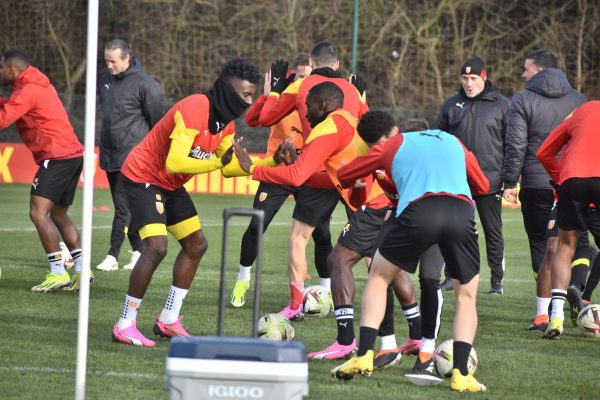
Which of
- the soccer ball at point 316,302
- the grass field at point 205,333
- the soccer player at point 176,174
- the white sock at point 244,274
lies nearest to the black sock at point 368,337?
the grass field at point 205,333

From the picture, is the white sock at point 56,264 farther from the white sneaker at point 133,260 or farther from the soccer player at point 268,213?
the white sneaker at point 133,260

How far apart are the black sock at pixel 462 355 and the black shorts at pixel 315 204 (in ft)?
9.11

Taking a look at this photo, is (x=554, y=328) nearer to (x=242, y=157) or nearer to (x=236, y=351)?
(x=242, y=157)

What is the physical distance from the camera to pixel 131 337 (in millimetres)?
8562

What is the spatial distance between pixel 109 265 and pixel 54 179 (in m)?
2.01

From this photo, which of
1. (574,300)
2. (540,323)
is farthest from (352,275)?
(574,300)

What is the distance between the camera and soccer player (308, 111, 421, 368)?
7988 millimetres

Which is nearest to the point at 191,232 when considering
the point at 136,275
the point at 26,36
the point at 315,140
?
the point at 136,275

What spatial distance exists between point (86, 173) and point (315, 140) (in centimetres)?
266

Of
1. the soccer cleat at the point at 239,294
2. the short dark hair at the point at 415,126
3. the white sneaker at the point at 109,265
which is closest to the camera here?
the short dark hair at the point at 415,126

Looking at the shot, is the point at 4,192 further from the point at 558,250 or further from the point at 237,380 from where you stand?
the point at 237,380

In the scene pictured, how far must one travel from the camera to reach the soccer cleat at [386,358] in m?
7.97

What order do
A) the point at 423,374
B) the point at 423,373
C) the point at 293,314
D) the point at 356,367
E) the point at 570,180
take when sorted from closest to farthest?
the point at 356,367 < the point at 423,374 < the point at 423,373 < the point at 570,180 < the point at 293,314

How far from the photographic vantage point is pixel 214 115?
8602 millimetres
